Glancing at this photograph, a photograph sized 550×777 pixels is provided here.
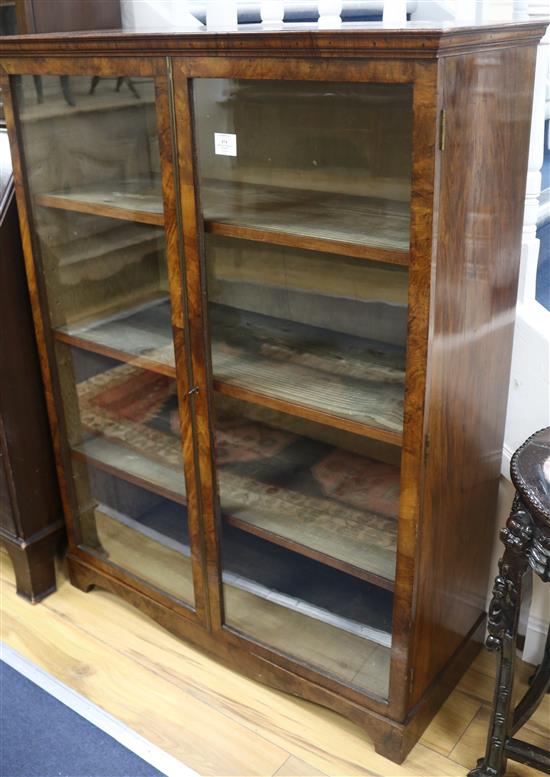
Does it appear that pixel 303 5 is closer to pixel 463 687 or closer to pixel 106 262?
pixel 106 262

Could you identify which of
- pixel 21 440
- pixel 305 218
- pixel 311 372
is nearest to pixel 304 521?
pixel 311 372

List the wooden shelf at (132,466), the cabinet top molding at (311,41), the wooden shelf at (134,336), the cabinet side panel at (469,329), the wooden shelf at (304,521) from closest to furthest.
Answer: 1. the cabinet top molding at (311,41)
2. the cabinet side panel at (469,329)
3. the wooden shelf at (304,521)
4. the wooden shelf at (134,336)
5. the wooden shelf at (132,466)

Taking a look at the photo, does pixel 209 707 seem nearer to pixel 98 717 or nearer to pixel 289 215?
pixel 98 717

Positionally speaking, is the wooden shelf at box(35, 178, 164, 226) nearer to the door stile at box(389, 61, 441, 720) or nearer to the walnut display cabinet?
the walnut display cabinet

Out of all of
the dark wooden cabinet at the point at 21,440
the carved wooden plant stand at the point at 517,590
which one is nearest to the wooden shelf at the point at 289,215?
the dark wooden cabinet at the point at 21,440

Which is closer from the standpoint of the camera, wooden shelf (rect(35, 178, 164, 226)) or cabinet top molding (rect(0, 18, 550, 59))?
cabinet top molding (rect(0, 18, 550, 59))

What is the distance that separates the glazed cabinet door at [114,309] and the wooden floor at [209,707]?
0.13 m

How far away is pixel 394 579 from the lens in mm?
1347

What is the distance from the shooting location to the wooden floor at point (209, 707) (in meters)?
1.47

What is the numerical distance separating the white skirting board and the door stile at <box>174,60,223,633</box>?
25cm

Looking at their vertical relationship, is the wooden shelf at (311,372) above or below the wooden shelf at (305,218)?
below

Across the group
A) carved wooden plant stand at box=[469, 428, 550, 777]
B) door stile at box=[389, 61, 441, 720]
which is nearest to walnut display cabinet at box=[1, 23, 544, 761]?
door stile at box=[389, 61, 441, 720]

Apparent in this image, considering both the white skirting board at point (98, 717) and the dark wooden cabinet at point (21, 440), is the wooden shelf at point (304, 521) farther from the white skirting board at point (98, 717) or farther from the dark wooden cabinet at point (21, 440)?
the white skirting board at point (98, 717)

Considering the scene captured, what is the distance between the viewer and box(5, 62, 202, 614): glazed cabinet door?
55.5 inches
